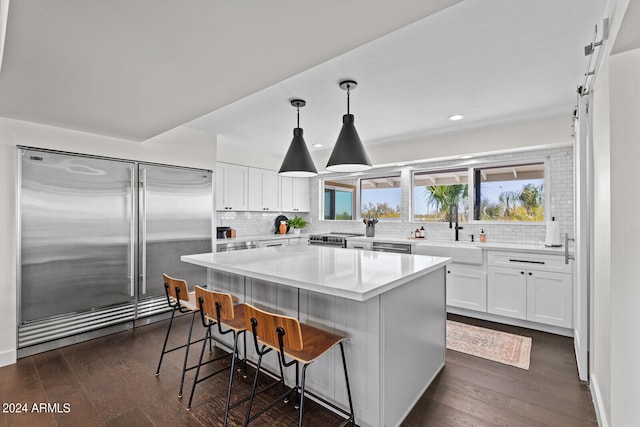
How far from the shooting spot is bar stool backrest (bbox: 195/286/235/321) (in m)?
2.06

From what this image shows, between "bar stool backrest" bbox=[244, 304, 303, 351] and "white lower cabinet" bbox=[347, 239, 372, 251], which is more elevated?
"white lower cabinet" bbox=[347, 239, 372, 251]

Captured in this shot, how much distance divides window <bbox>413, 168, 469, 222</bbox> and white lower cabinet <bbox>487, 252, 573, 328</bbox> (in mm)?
1161

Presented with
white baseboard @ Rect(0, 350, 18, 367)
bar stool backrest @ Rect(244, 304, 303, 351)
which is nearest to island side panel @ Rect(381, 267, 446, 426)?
bar stool backrest @ Rect(244, 304, 303, 351)

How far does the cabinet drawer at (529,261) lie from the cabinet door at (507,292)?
2.8 inches

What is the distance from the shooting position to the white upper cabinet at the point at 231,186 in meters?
4.94

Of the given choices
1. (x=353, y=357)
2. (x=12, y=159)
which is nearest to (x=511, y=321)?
(x=353, y=357)

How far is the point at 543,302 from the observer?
11.4 ft

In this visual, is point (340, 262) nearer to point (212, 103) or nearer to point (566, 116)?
point (212, 103)

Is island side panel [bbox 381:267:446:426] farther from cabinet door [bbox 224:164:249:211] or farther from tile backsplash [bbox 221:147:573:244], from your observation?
cabinet door [bbox 224:164:249:211]

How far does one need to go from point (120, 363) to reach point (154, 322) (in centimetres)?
111

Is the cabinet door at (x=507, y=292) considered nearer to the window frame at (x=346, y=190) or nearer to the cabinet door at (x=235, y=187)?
the window frame at (x=346, y=190)

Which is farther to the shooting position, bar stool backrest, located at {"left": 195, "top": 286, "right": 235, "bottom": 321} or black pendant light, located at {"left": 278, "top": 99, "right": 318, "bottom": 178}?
black pendant light, located at {"left": 278, "top": 99, "right": 318, "bottom": 178}

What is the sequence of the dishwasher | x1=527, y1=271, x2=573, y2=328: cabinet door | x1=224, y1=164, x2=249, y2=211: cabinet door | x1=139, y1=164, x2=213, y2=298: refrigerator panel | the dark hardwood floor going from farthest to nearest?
x1=224, y1=164, x2=249, y2=211: cabinet door, the dishwasher, x1=139, y1=164, x2=213, y2=298: refrigerator panel, x1=527, y1=271, x2=573, y2=328: cabinet door, the dark hardwood floor

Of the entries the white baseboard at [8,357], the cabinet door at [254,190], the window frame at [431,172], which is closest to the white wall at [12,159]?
the white baseboard at [8,357]
